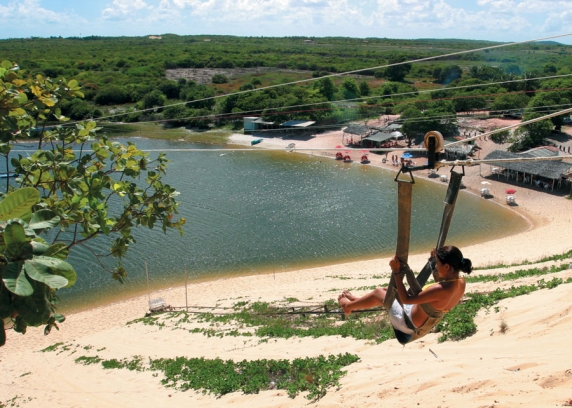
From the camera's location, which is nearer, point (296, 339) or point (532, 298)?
point (532, 298)

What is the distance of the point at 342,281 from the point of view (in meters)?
18.6

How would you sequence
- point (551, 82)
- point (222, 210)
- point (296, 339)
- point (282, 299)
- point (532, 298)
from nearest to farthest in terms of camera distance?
point (532, 298), point (296, 339), point (282, 299), point (222, 210), point (551, 82)

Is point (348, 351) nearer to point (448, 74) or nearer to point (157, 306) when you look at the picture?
point (157, 306)

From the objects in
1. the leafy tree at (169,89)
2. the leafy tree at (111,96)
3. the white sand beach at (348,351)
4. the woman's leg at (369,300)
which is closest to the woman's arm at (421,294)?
the woman's leg at (369,300)

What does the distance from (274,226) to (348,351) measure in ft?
67.3

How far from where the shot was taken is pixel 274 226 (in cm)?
2953

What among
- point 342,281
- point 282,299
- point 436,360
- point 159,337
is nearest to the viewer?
point 436,360

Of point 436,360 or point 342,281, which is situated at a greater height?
point 436,360

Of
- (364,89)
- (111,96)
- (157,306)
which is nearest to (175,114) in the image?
(111,96)

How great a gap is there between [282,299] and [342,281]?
3.24 meters

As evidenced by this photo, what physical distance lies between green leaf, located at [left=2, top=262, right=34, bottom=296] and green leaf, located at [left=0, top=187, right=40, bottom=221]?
1.28ft

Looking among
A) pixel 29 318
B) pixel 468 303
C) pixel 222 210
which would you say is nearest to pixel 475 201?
pixel 222 210

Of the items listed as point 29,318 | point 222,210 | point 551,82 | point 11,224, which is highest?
point 551,82

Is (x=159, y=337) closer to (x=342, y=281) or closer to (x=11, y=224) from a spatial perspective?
(x=342, y=281)
